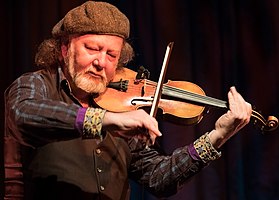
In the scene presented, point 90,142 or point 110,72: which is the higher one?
point 110,72

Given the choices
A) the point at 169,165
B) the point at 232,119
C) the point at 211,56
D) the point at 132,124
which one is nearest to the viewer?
the point at 132,124

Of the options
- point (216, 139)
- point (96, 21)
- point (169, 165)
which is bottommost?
point (169, 165)

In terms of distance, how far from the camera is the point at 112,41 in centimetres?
168

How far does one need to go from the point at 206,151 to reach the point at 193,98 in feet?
0.54

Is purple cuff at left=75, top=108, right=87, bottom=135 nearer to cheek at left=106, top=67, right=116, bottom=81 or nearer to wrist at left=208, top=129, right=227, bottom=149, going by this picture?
cheek at left=106, top=67, right=116, bottom=81

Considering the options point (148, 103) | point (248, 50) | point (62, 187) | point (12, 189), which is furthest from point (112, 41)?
point (248, 50)

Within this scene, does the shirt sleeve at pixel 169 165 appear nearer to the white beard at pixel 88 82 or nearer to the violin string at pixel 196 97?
the violin string at pixel 196 97

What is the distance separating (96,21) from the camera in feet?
5.44

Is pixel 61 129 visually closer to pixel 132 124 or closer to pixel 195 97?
pixel 132 124

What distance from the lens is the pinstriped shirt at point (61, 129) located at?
1318 millimetres

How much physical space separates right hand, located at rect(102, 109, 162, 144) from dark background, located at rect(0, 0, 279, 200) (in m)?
0.98

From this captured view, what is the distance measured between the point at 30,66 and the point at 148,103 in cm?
72

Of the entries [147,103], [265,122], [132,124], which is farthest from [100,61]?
[265,122]

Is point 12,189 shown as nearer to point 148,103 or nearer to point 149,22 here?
point 148,103
